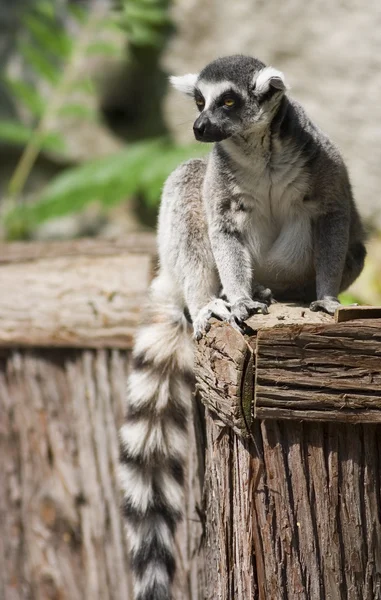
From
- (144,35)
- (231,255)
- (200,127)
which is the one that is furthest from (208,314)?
(144,35)

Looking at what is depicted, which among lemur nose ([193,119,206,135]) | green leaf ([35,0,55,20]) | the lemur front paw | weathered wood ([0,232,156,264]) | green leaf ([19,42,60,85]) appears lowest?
the lemur front paw

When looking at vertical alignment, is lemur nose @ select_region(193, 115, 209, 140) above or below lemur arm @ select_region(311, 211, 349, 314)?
above

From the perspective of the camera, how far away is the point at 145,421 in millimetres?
3500

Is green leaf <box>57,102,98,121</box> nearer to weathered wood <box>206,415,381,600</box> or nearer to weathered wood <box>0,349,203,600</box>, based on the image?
weathered wood <box>0,349,203,600</box>

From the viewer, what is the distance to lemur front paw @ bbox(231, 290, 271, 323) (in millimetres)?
3006

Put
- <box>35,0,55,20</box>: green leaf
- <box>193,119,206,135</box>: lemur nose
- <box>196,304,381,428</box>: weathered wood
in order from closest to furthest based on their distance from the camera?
<box>196,304,381,428</box>: weathered wood < <box>193,119,206,135</box>: lemur nose < <box>35,0,55,20</box>: green leaf

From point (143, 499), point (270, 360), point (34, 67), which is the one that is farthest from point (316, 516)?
point (34, 67)

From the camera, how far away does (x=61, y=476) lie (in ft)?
15.5

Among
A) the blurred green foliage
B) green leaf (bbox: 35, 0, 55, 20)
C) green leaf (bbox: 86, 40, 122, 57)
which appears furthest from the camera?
green leaf (bbox: 35, 0, 55, 20)

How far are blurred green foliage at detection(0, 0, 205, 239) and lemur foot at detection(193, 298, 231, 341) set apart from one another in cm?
390

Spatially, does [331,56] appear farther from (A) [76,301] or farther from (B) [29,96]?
(A) [76,301]

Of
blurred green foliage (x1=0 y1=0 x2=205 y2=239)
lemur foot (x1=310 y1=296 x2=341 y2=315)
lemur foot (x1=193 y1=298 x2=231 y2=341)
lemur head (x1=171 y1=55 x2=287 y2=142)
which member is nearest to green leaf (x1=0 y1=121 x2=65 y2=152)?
blurred green foliage (x1=0 y1=0 x2=205 y2=239)

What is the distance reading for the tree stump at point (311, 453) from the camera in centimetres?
239

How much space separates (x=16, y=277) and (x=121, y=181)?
244cm
